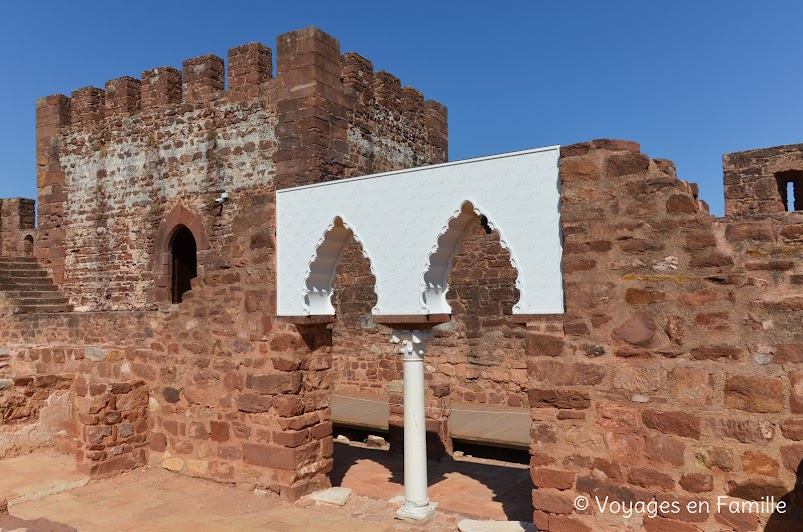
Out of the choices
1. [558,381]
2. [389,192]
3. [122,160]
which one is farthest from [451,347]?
[122,160]

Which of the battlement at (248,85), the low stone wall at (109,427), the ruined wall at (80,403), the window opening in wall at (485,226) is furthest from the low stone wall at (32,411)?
the window opening in wall at (485,226)

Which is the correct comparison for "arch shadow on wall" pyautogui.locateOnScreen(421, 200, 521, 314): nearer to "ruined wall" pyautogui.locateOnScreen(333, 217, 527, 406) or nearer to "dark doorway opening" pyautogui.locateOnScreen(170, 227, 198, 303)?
"ruined wall" pyautogui.locateOnScreen(333, 217, 527, 406)

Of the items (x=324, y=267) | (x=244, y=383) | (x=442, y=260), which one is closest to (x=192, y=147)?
(x=324, y=267)

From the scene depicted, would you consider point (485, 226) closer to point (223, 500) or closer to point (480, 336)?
point (480, 336)

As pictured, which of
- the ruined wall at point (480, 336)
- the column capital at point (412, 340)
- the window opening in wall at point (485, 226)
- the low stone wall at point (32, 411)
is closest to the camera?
the column capital at point (412, 340)

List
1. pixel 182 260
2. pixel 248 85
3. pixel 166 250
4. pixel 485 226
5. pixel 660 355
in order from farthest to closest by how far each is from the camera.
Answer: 1. pixel 182 260
2. pixel 166 250
3. pixel 248 85
4. pixel 485 226
5. pixel 660 355

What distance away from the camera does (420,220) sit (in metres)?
6.01

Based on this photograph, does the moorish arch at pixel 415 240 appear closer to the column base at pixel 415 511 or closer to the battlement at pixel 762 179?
the column base at pixel 415 511

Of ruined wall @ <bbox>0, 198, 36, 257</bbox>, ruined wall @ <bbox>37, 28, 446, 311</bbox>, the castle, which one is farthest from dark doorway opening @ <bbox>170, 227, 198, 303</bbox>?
ruined wall @ <bbox>0, 198, 36, 257</bbox>

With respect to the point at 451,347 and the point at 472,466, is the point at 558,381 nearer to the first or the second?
the point at 472,466

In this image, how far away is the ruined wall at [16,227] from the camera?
1786 centimetres

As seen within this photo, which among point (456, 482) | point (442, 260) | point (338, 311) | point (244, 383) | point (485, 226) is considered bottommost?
point (456, 482)

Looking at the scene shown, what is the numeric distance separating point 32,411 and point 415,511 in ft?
16.4

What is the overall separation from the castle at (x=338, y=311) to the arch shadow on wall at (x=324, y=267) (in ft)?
0.86
